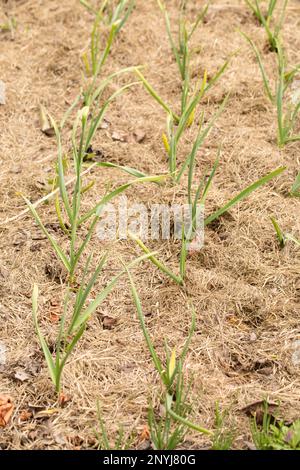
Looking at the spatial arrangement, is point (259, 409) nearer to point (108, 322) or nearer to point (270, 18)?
point (108, 322)

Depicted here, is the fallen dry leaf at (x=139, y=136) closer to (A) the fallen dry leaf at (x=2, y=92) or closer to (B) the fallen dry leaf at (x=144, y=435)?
(A) the fallen dry leaf at (x=2, y=92)

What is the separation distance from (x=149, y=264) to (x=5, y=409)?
2.46 ft

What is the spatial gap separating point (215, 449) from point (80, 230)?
103 centimetres

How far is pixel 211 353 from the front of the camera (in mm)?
2072

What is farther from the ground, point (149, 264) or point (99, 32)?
point (99, 32)

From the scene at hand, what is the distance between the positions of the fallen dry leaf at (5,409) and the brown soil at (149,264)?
0.02m

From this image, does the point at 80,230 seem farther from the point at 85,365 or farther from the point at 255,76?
the point at 255,76

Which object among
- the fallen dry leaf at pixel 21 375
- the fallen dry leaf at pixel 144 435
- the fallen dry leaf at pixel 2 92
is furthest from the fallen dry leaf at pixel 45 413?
the fallen dry leaf at pixel 2 92

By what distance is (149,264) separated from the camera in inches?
92.5

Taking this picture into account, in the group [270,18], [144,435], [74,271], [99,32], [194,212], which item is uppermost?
[270,18]

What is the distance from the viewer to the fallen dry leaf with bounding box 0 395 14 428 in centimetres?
188

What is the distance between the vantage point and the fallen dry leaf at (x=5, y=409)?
1879 millimetres

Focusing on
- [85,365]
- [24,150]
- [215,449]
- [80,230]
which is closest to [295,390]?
Result: [215,449]

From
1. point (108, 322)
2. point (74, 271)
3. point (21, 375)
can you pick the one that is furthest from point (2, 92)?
point (21, 375)
